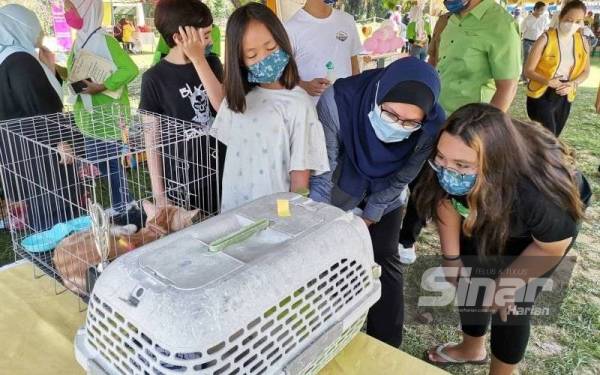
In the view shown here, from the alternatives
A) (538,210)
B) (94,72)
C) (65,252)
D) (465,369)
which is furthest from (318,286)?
(94,72)

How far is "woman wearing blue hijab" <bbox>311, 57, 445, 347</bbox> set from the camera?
1130 millimetres

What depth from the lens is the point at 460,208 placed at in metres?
1.30

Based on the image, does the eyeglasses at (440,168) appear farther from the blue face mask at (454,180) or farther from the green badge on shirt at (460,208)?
the green badge on shirt at (460,208)

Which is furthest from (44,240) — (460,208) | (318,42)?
(318,42)

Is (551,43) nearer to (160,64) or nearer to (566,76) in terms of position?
(566,76)

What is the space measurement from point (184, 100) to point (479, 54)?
132cm

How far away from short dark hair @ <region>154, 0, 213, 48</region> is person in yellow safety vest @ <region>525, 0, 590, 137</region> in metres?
2.57

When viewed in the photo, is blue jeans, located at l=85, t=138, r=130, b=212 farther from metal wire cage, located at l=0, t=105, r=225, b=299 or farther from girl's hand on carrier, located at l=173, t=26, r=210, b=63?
girl's hand on carrier, located at l=173, t=26, r=210, b=63

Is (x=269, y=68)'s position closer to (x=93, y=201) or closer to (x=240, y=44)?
(x=240, y=44)

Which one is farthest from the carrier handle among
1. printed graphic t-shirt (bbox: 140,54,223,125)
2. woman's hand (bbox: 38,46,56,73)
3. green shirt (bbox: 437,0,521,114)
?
woman's hand (bbox: 38,46,56,73)

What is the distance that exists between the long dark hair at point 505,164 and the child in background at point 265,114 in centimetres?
35

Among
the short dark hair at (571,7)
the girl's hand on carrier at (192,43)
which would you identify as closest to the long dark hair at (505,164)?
the girl's hand on carrier at (192,43)

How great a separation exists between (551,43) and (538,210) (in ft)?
8.12

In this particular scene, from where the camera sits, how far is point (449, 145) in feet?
3.66
